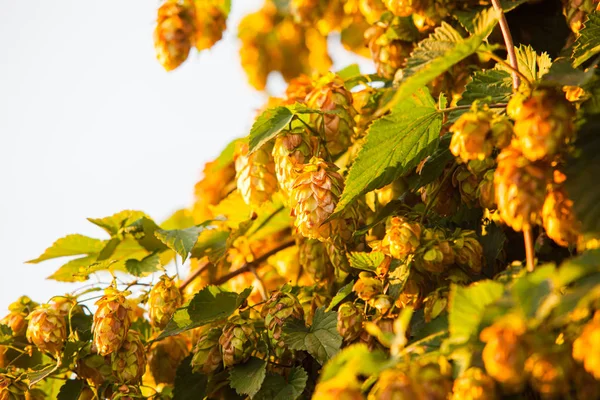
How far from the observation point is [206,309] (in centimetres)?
124

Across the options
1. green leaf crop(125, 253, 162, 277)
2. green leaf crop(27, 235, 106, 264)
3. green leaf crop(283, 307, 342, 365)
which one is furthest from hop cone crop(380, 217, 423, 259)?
green leaf crop(27, 235, 106, 264)

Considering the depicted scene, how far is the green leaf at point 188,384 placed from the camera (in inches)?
48.3

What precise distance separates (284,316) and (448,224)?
29 cm

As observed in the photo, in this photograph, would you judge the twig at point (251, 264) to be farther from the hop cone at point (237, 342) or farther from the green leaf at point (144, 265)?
the hop cone at point (237, 342)

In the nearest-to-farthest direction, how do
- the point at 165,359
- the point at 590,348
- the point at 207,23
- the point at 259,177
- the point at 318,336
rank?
1. the point at 590,348
2. the point at 318,336
3. the point at 259,177
4. the point at 165,359
5. the point at 207,23

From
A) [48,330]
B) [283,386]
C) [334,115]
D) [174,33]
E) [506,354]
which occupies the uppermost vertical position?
[174,33]


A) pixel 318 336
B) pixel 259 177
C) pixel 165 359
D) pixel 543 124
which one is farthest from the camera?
pixel 165 359

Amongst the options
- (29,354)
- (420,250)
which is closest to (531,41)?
(420,250)

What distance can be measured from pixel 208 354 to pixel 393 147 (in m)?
0.43

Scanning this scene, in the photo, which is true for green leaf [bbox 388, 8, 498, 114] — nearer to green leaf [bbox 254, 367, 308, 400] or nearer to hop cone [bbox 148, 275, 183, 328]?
green leaf [bbox 254, 367, 308, 400]

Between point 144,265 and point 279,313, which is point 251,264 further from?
point 279,313

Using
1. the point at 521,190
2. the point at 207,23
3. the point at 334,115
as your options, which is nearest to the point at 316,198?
the point at 334,115

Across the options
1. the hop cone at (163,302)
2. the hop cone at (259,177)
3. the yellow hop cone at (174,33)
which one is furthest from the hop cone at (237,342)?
the yellow hop cone at (174,33)

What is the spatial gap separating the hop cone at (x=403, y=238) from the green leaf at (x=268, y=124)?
26 cm
